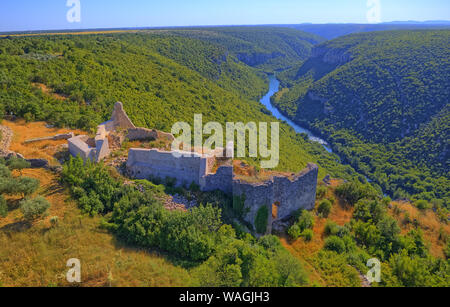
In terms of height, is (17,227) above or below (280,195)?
above

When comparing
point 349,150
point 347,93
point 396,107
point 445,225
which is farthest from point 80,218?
point 347,93

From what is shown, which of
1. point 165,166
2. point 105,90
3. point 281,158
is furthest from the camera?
point 281,158

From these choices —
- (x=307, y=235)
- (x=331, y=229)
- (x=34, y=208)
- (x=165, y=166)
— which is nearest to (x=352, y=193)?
(x=331, y=229)

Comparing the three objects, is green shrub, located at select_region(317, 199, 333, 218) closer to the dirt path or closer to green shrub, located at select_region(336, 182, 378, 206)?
green shrub, located at select_region(336, 182, 378, 206)

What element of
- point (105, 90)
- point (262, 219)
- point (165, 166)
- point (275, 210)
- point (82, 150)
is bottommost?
point (275, 210)

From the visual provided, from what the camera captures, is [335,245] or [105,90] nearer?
[335,245]

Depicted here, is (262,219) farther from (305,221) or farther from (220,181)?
(305,221)
